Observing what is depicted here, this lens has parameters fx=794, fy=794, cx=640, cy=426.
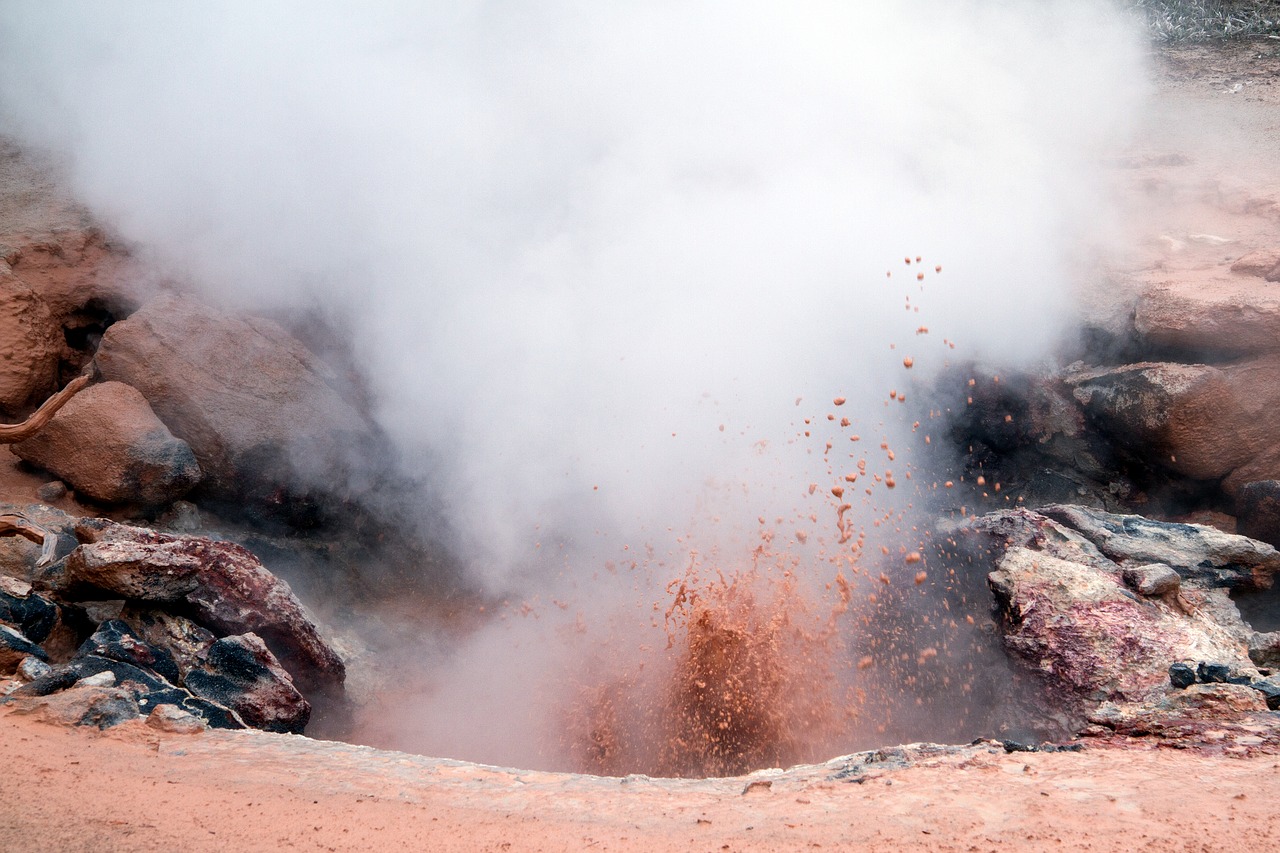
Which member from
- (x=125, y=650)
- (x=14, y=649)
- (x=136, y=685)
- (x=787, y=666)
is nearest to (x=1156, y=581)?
(x=787, y=666)

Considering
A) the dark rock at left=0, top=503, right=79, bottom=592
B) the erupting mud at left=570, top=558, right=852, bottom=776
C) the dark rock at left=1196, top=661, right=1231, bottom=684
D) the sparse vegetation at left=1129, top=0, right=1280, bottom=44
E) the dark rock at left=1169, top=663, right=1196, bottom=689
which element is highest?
the sparse vegetation at left=1129, top=0, right=1280, bottom=44

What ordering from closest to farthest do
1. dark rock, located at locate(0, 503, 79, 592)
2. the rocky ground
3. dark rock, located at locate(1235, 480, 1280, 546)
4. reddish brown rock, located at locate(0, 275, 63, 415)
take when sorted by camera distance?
1. the rocky ground
2. dark rock, located at locate(0, 503, 79, 592)
3. dark rock, located at locate(1235, 480, 1280, 546)
4. reddish brown rock, located at locate(0, 275, 63, 415)

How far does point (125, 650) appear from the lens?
239 centimetres

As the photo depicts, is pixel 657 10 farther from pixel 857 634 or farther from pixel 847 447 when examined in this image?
pixel 857 634

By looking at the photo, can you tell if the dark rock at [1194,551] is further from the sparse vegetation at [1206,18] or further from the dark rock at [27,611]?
the sparse vegetation at [1206,18]

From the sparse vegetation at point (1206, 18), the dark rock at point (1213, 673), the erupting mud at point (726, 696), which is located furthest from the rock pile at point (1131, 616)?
the sparse vegetation at point (1206, 18)

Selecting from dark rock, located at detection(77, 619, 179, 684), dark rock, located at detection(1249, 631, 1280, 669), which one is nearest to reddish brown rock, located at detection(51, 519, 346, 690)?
dark rock, located at detection(77, 619, 179, 684)

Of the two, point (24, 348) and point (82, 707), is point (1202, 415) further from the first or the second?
point (24, 348)

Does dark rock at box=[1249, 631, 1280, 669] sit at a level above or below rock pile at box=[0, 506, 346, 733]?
below

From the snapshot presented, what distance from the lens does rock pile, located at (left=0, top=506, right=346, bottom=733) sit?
86.0 inches

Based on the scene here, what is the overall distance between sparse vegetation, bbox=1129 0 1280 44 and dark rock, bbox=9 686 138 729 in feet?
26.0

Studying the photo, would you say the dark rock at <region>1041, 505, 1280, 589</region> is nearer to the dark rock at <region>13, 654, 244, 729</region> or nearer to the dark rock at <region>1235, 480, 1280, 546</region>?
the dark rock at <region>1235, 480, 1280, 546</region>

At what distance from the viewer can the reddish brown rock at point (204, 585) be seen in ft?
8.46

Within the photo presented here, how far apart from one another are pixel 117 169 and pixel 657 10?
3.02m
